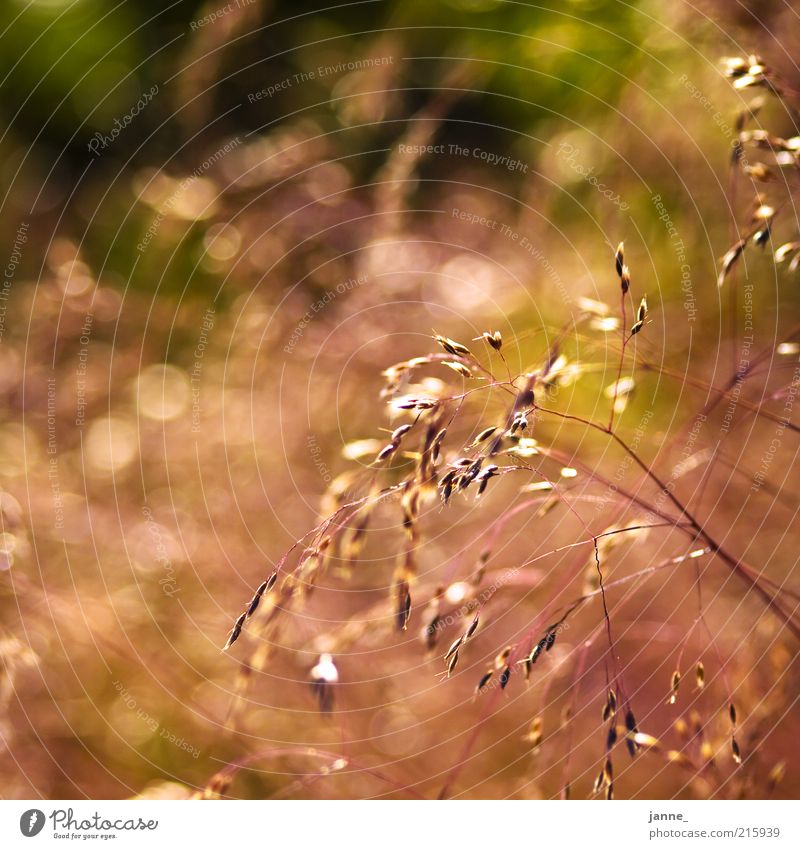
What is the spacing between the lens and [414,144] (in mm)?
1914

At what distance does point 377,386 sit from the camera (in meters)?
1.66

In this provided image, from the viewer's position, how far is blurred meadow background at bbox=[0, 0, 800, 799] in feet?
4.57

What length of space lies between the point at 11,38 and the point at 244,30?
2.88 feet

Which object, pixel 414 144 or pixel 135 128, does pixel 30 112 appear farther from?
pixel 414 144
